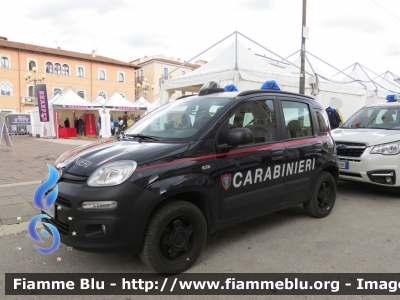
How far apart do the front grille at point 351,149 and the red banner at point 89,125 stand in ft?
76.4

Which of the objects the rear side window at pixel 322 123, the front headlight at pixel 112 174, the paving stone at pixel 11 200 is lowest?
the paving stone at pixel 11 200

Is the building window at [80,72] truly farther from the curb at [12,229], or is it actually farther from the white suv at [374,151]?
the curb at [12,229]

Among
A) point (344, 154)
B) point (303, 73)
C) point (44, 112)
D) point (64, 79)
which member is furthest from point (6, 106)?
point (344, 154)

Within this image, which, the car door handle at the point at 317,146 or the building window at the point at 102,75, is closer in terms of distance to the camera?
the car door handle at the point at 317,146

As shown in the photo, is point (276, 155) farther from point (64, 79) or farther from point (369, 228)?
point (64, 79)

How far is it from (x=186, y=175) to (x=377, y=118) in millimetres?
5115

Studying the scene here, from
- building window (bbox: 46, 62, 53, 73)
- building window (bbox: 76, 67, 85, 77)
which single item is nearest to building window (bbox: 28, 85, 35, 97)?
building window (bbox: 46, 62, 53, 73)

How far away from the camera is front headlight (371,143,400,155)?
5242 millimetres

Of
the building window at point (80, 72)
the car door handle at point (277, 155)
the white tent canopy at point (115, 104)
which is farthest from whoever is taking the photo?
the building window at point (80, 72)

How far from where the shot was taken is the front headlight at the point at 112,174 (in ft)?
8.23

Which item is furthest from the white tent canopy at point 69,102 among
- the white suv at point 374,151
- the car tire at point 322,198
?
the car tire at point 322,198

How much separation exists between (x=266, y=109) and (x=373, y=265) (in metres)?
1.90

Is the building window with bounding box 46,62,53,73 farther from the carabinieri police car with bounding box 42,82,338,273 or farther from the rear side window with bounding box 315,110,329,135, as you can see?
the rear side window with bounding box 315,110,329,135

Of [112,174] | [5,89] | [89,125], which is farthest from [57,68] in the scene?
[112,174]
